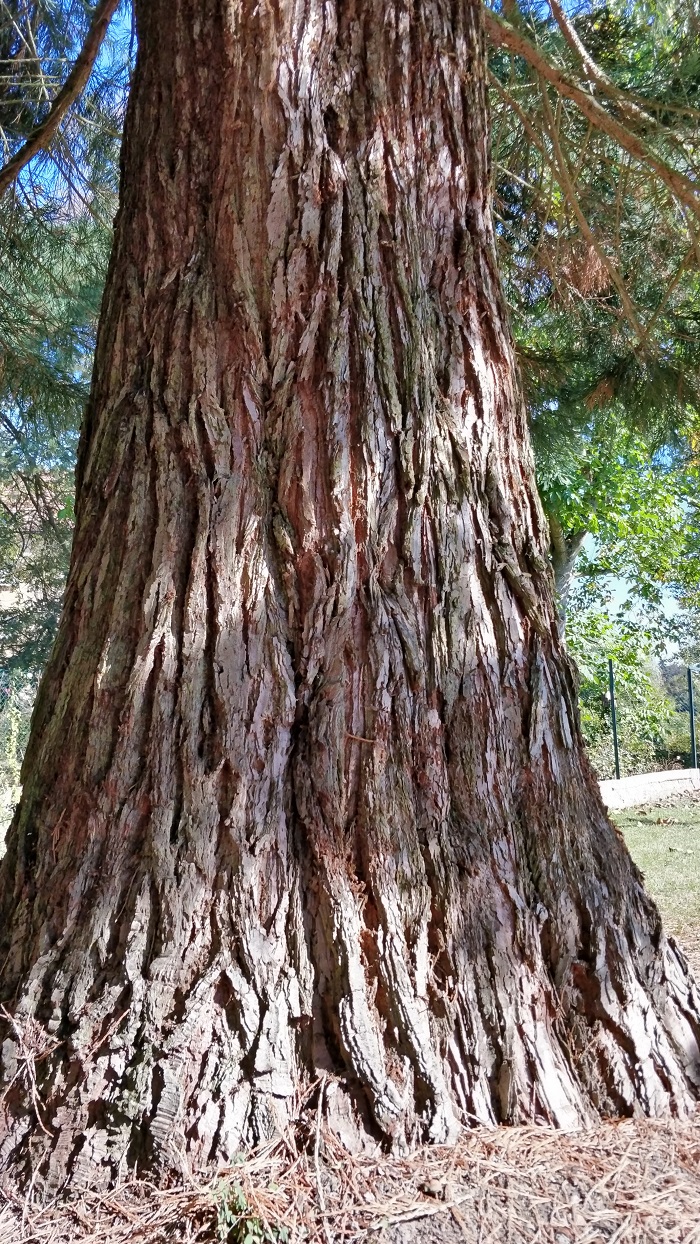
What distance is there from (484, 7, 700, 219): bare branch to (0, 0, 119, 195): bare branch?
4.38 feet

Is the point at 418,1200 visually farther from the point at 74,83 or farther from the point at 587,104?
the point at 74,83

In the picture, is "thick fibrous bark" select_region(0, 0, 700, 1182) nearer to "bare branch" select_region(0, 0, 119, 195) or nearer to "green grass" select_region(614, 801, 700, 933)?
"bare branch" select_region(0, 0, 119, 195)

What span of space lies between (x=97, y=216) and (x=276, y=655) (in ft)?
13.1

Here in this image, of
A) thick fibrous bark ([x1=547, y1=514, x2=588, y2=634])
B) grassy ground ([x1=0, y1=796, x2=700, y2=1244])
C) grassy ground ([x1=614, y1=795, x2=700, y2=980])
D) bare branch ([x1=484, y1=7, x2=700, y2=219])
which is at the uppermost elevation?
thick fibrous bark ([x1=547, y1=514, x2=588, y2=634])

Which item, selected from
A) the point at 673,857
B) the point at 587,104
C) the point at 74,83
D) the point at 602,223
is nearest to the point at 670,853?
the point at 673,857

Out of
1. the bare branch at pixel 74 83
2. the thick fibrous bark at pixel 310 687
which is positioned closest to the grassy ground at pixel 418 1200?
the thick fibrous bark at pixel 310 687

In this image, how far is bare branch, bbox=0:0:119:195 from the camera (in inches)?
120

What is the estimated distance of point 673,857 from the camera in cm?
544

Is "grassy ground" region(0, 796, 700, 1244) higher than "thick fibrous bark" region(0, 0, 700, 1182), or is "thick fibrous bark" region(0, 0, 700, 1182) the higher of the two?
"thick fibrous bark" region(0, 0, 700, 1182)

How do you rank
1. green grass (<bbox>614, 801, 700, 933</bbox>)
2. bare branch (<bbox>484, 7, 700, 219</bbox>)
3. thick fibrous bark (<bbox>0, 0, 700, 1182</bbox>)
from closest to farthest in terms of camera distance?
1. thick fibrous bark (<bbox>0, 0, 700, 1182</bbox>)
2. bare branch (<bbox>484, 7, 700, 219</bbox>)
3. green grass (<bbox>614, 801, 700, 933</bbox>)

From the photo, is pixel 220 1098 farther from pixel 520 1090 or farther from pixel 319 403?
pixel 319 403

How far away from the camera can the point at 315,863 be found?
1.60 m

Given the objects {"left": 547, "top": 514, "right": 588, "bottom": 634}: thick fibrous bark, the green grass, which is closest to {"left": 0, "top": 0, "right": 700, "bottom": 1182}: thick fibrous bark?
the green grass

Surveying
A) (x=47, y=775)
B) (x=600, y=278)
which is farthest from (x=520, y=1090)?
(x=600, y=278)
